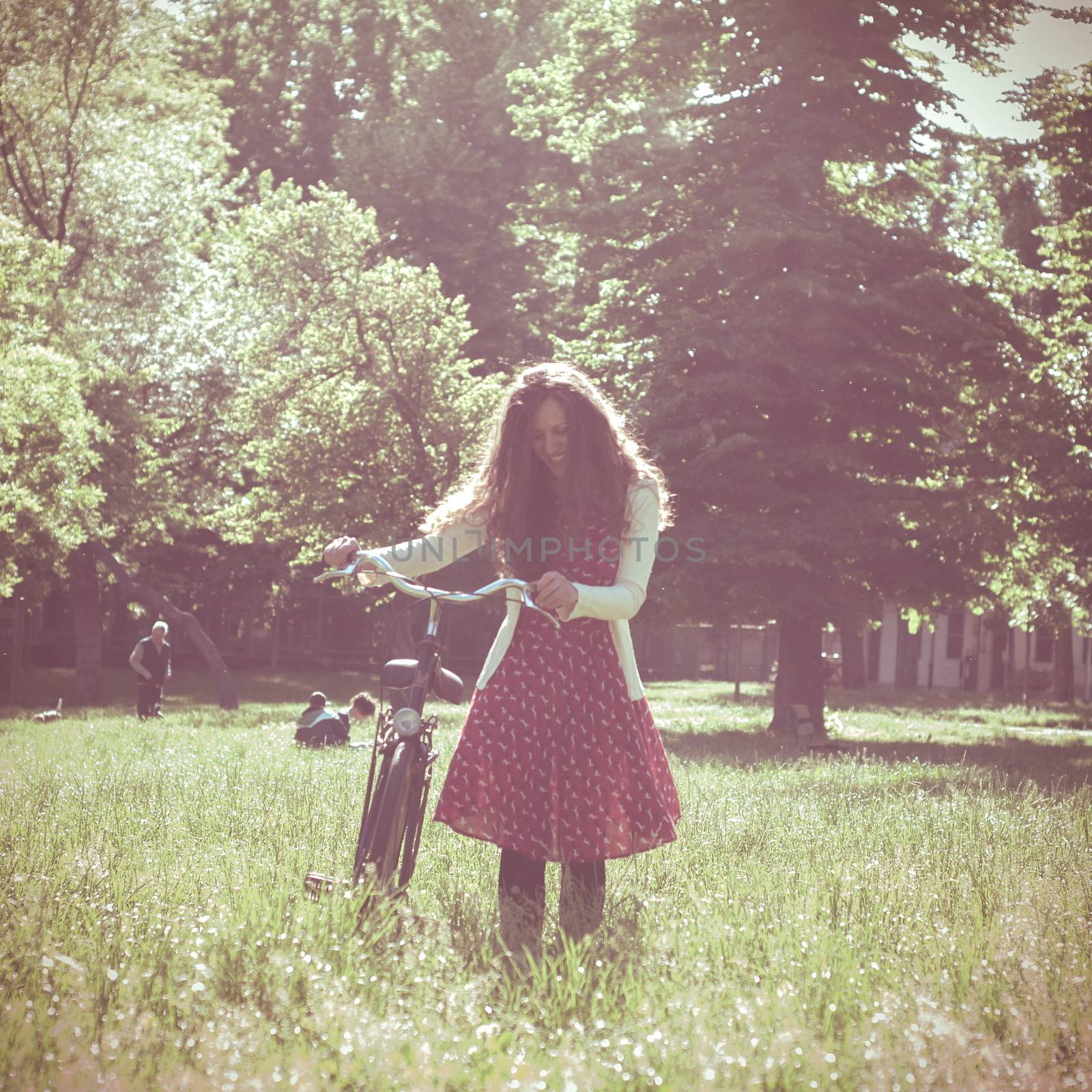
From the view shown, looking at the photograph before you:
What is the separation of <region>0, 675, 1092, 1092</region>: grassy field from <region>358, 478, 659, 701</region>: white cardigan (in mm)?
937

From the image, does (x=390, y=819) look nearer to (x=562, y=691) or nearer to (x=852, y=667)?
(x=562, y=691)

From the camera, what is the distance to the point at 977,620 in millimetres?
46656

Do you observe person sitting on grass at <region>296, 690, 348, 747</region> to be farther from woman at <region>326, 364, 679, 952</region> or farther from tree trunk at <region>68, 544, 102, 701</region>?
tree trunk at <region>68, 544, 102, 701</region>

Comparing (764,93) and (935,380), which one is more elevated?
(764,93)

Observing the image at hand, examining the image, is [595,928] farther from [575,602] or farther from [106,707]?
[106,707]

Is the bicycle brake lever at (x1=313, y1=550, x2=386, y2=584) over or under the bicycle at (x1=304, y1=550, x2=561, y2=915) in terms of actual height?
over

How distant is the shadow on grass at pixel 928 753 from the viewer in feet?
40.6

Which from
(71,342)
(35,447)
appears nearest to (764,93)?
(35,447)

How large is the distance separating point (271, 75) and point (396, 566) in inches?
1636

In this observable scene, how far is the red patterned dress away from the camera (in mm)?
4480

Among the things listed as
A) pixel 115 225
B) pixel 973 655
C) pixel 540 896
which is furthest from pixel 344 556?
pixel 973 655

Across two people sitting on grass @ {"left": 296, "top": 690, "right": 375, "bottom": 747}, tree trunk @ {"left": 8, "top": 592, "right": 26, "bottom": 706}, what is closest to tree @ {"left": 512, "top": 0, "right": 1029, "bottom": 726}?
two people sitting on grass @ {"left": 296, "top": 690, "right": 375, "bottom": 747}

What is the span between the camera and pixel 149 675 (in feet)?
64.0

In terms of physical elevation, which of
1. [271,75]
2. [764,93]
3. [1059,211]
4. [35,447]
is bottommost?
[35,447]
